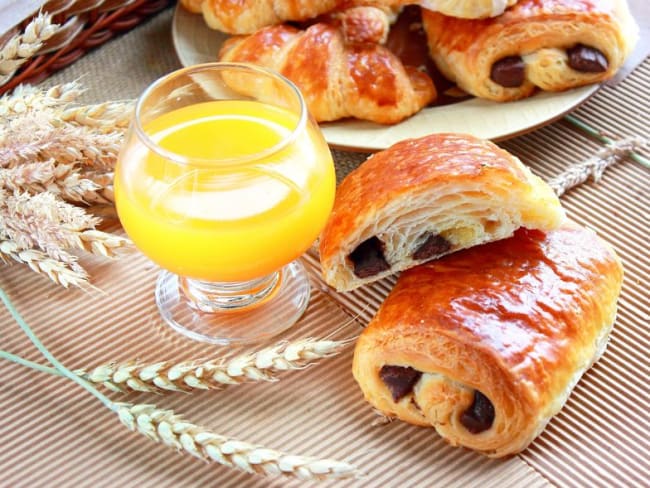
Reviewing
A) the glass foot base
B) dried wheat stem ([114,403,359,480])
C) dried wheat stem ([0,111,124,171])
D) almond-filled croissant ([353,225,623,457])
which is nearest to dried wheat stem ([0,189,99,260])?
dried wheat stem ([0,111,124,171])

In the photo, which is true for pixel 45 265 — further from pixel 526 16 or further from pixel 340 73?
pixel 526 16

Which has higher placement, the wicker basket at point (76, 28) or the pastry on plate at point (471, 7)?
the wicker basket at point (76, 28)

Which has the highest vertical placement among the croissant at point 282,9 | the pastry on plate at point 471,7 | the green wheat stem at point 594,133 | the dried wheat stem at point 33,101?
the dried wheat stem at point 33,101

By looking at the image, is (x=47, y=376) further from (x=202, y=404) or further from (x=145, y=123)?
(x=145, y=123)

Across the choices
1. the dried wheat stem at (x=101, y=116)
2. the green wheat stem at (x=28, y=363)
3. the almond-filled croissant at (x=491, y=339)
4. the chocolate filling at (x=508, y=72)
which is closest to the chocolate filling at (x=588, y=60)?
the chocolate filling at (x=508, y=72)

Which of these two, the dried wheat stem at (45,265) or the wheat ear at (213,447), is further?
the dried wheat stem at (45,265)

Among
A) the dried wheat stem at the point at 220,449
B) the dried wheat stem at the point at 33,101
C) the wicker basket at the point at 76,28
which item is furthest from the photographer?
the wicker basket at the point at 76,28

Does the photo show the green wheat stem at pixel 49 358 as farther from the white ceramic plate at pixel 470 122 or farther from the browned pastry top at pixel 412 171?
the white ceramic plate at pixel 470 122
